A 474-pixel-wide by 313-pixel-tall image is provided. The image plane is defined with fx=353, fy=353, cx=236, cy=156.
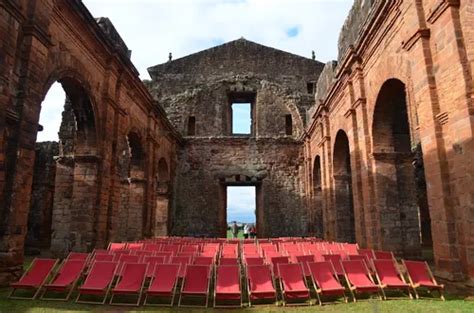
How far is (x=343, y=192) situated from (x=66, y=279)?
1010cm

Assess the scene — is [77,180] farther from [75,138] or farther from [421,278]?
[421,278]

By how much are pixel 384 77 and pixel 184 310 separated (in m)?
6.93

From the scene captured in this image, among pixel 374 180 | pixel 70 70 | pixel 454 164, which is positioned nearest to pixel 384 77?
pixel 374 180

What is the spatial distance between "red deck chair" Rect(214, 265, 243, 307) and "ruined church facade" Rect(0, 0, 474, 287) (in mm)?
3460

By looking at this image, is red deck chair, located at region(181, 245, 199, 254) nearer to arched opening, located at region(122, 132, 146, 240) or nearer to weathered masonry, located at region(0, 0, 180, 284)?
weathered masonry, located at region(0, 0, 180, 284)

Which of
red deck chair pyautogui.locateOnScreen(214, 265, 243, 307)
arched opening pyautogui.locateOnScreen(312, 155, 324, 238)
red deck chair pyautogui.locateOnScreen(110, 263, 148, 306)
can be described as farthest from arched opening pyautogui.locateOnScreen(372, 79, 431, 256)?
arched opening pyautogui.locateOnScreen(312, 155, 324, 238)

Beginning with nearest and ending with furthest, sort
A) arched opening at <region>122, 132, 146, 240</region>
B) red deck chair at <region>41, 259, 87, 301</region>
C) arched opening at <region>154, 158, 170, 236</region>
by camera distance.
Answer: red deck chair at <region>41, 259, 87, 301</region>, arched opening at <region>122, 132, 146, 240</region>, arched opening at <region>154, 158, 170, 236</region>

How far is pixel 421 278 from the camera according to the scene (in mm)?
5758

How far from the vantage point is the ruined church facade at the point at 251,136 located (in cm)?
604

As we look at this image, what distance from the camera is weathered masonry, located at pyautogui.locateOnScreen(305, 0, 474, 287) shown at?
5.60 metres

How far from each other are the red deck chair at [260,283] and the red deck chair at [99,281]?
221 centimetres

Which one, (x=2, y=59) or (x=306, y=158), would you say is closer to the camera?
(x=2, y=59)

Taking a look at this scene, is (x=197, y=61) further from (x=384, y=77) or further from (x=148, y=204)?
(x=384, y=77)

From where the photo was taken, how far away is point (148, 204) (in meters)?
14.2
